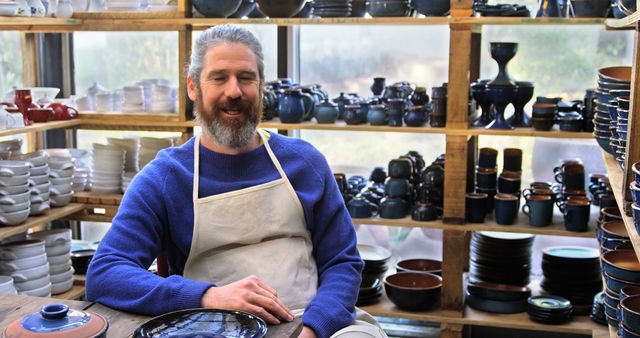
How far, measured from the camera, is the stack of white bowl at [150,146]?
13.6 ft

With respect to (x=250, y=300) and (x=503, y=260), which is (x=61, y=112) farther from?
(x=250, y=300)

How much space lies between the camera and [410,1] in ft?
12.2

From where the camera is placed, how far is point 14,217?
3557mm

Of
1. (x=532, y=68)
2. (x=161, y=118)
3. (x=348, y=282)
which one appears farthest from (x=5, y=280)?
(x=532, y=68)

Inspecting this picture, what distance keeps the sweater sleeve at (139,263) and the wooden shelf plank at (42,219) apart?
4.19ft

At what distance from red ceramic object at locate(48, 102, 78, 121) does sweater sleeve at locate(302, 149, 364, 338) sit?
1862mm

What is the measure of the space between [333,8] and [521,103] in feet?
3.10

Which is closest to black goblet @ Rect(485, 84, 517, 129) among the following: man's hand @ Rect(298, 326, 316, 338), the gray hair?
the gray hair

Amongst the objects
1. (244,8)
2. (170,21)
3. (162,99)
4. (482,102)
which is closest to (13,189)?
(162,99)

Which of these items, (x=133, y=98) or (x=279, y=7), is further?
(x=133, y=98)

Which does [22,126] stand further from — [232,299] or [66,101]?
[232,299]

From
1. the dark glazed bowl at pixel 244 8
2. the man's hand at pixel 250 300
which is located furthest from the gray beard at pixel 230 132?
the dark glazed bowl at pixel 244 8

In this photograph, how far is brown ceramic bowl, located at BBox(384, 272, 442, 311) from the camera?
375 cm

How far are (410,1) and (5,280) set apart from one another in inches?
Answer: 83.0
